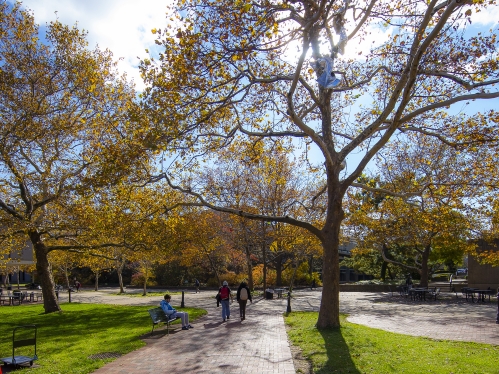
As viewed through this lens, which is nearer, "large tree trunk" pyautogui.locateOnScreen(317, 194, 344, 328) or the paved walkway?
the paved walkway

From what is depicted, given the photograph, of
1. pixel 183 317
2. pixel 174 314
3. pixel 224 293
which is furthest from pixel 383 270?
pixel 174 314

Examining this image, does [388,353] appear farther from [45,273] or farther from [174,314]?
[45,273]

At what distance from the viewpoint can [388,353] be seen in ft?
28.2

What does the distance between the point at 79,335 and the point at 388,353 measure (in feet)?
29.6

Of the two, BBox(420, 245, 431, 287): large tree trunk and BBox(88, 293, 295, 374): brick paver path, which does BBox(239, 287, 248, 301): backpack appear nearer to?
BBox(88, 293, 295, 374): brick paver path

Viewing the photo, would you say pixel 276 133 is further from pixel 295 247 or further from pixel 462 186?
pixel 295 247

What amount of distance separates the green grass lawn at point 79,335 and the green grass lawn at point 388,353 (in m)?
4.42

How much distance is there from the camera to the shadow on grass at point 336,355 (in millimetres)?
7609

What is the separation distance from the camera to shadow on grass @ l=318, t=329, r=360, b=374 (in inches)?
300

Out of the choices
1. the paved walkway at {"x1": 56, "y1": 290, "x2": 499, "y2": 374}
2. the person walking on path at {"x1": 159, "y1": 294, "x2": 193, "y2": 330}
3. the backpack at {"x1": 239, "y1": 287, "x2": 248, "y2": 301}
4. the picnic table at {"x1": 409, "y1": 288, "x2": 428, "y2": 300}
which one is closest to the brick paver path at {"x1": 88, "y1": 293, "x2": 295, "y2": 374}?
the paved walkway at {"x1": 56, "y1": 290, "x2": 499, "y2": 374}

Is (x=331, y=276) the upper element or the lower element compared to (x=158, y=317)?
upper

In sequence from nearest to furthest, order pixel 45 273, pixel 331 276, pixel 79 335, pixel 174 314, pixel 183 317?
pixel 331 276 → pixel 79 335 → pixel 174 314 → pixel 183 317 → pixel 45 273

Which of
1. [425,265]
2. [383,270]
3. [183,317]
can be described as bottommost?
[183,317]

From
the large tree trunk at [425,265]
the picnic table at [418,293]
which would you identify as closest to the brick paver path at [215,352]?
the picnic table at [418,293]
